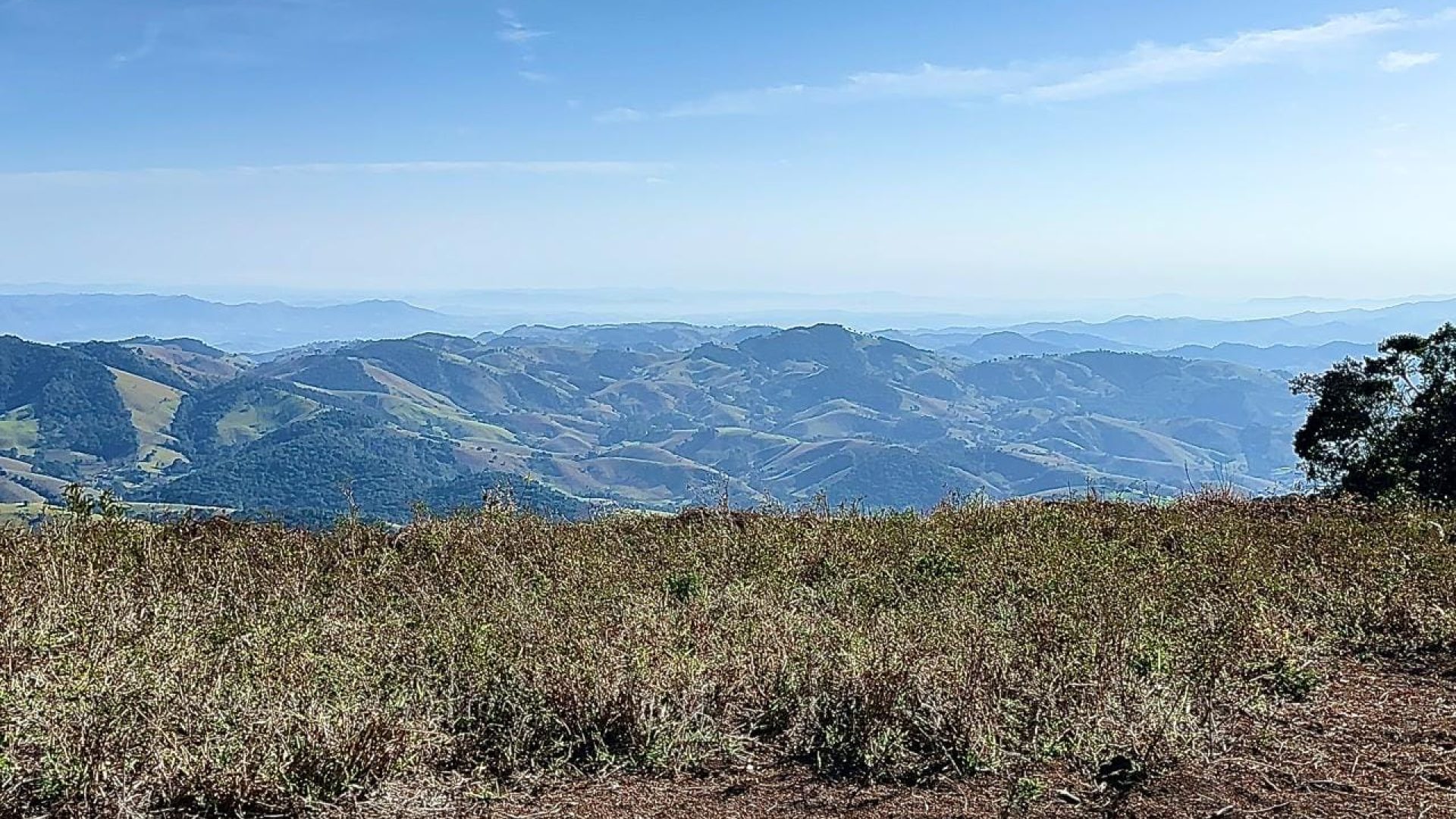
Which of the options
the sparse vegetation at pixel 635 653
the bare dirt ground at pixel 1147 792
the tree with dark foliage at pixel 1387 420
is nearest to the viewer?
the bare dirt ground at pixel 1147 792

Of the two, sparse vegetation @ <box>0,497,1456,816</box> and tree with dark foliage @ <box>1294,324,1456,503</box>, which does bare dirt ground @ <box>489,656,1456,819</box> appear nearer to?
sparse vegetation @ <box>0,497,1456,816</box>

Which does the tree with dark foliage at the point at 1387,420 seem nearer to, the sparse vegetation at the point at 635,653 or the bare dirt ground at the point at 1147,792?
the sparse vegetation at the point at 635,653

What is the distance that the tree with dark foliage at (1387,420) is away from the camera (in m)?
16.5

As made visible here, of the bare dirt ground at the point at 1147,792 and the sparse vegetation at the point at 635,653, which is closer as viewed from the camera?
the bare dirt ground at the point at 1147,792

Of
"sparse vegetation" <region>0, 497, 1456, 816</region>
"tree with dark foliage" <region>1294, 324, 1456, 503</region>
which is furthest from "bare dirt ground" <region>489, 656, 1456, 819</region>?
"tree with dark foliage" <region>1294, 324, 1456, 503</region>

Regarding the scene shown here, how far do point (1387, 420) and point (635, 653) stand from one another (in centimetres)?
1722

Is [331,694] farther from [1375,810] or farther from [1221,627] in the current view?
[1221,627]

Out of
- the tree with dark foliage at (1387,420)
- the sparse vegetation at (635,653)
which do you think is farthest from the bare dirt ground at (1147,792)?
the tree with dark foliage at (1387,420)

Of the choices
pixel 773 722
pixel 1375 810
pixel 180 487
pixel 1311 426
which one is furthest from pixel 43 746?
pixel 180 487

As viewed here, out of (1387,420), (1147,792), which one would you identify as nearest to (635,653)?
(1147,792)

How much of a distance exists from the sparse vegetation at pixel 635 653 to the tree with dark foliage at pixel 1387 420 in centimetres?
788

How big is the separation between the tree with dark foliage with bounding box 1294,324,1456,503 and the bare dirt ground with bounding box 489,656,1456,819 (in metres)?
13.3

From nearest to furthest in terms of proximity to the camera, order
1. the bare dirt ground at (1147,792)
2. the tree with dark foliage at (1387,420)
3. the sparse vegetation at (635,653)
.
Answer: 1. the bare dirt ground at (1147,792)
2. the sparse vegetation at (635,653)
3. the tree with dark foliage at (1387,420)

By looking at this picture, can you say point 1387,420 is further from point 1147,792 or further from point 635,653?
point 635,653
